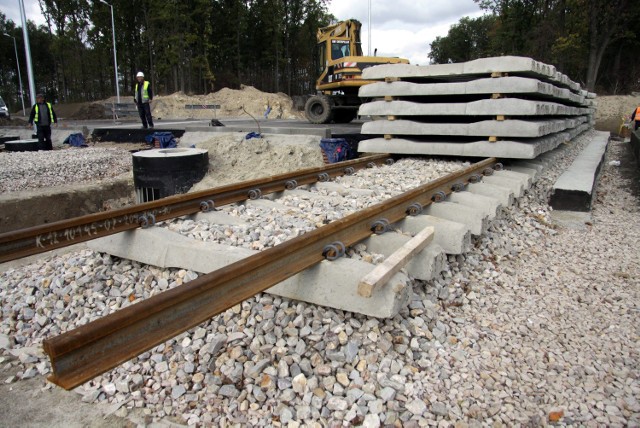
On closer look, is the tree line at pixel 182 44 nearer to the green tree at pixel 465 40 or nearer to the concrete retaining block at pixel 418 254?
the green tree at pixel 465 40

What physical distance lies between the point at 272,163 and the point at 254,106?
2491 centimetres

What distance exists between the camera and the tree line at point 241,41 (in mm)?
39219

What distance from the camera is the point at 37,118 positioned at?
45.0ft

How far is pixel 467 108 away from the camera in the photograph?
7.04m

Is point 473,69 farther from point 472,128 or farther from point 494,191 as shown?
point 494,191

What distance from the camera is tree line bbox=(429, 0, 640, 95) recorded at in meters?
36.5

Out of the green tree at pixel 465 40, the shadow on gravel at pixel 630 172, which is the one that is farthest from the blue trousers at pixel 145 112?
the green tree at pixel 465 40

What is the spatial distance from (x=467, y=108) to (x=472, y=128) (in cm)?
32

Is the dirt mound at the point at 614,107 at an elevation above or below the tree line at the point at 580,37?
below

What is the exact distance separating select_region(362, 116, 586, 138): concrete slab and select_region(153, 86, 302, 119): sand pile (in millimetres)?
24910

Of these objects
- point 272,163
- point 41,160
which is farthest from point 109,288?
point 41,160

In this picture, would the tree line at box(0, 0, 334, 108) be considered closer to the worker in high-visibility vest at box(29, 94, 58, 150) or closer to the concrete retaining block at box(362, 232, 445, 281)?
the worker in high-visibility vest at box(29, 94, 58, 150)

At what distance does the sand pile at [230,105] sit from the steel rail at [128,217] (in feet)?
90.2

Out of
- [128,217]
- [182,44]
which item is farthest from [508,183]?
[182,44]
